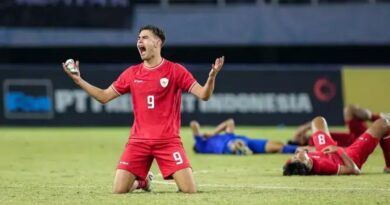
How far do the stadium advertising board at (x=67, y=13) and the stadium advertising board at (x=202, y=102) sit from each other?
4385 millimetres

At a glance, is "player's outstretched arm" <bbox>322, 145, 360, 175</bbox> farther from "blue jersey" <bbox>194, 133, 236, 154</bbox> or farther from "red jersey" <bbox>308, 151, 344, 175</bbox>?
"blue jersey" <bbox>194, 133, 236, 154</bbox>

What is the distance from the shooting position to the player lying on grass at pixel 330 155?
45.3 feet

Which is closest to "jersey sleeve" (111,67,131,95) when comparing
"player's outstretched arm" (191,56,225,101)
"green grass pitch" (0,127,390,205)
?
"player's outstretched arm" (191,56,225,101)

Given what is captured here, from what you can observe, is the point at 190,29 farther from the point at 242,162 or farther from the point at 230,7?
the point at 242,162

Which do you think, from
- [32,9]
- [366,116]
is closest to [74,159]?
[366,116]

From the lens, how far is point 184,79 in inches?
456

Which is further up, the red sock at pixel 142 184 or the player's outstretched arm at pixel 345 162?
the red sock at pixel 142 184

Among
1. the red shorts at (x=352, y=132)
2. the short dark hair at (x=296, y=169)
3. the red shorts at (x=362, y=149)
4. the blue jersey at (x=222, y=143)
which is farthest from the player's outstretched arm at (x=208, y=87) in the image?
the blue jersey at (x=222, y=143)

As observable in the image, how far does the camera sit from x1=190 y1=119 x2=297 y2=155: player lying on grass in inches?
749

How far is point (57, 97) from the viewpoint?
2908 centimetres

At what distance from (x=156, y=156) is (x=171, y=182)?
2.07 m

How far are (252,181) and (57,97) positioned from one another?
640 inches

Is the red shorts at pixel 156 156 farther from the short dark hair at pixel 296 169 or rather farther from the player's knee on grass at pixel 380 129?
the player's knee on grass at pixel 380 129

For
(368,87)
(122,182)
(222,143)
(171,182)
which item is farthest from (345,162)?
(368,87)
